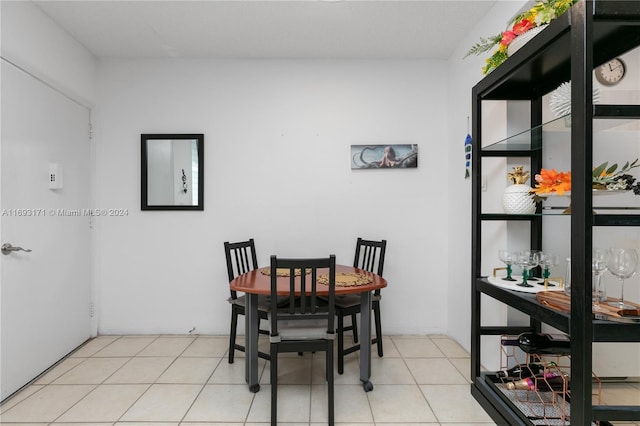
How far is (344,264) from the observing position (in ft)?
11.0

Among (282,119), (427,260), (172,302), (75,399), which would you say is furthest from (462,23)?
(75,399)

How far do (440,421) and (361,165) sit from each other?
2.26 metres

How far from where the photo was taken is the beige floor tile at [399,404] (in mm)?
1973

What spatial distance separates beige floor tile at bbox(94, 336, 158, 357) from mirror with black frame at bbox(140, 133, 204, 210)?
4.32 ft

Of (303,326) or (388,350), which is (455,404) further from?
(303,326)

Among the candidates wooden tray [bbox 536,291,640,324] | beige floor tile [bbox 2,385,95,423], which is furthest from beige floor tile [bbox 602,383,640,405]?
beige floor tile [bbox 2,385,95,423]

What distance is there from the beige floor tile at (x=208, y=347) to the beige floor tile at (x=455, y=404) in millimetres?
1760

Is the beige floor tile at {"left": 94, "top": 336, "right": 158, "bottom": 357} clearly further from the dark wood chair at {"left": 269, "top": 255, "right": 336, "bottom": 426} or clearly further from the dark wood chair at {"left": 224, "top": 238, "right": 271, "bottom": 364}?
the dark wood chair at {"left": 269, "top": 255, "right": 336, "bottom": 426}

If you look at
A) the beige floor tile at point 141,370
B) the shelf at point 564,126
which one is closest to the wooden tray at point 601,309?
the shelf at point 564,126

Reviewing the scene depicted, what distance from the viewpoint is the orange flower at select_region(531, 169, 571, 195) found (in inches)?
57.5

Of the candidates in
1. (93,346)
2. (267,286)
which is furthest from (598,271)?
(93,346)

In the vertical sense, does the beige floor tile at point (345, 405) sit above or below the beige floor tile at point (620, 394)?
below

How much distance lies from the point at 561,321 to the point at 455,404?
118cm

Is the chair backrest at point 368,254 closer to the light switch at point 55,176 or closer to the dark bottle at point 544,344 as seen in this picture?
the dark bottle at point 544,344
